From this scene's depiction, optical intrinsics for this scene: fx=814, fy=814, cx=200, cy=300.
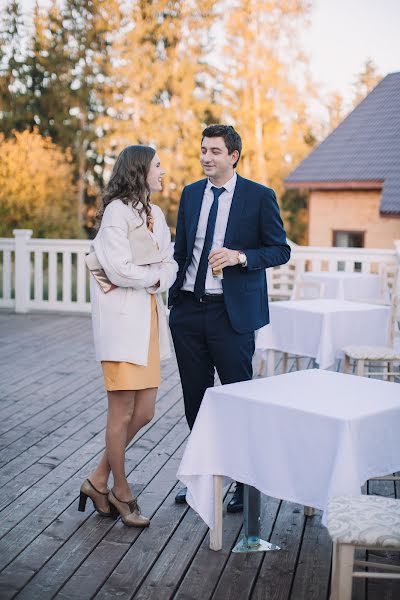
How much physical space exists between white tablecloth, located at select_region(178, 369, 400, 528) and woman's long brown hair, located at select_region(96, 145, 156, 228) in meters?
0.90

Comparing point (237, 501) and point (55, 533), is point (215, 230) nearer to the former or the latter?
point (237, 501)

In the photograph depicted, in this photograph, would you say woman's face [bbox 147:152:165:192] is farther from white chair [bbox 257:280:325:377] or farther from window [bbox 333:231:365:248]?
window [bbox 333:231:365:248]

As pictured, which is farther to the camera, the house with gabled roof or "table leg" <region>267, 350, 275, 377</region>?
the house with gabled roof

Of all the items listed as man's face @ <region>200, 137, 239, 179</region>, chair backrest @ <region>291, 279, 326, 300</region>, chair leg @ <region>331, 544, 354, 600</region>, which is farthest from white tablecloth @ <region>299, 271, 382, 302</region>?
chair leg @ <region>331, 544, 354, 600</region>

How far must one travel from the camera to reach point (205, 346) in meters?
3.92

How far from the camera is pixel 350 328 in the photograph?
6332mm

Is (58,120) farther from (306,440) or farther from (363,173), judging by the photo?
(306,440)

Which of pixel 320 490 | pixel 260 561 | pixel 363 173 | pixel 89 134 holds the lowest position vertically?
pixel 260 561

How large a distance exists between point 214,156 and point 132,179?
424 mm

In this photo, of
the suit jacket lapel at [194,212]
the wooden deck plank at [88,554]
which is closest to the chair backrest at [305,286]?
the wooden deck plank at [88,554]

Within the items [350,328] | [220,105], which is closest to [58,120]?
[220,105]

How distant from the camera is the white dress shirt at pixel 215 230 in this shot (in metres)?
3.78

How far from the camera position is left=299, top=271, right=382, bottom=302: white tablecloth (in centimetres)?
903

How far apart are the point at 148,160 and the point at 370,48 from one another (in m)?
33.7
